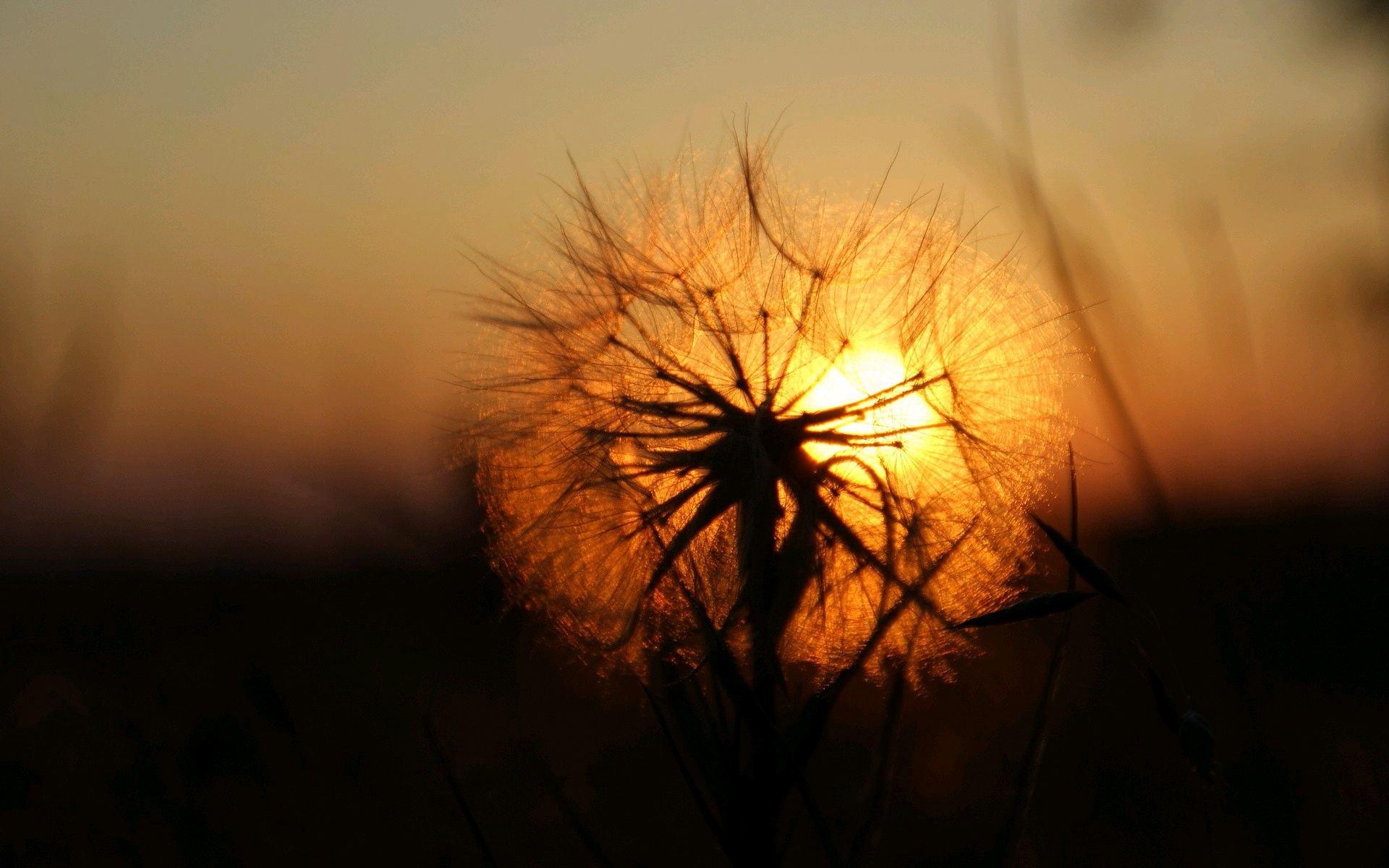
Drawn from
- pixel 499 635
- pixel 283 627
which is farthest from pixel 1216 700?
pixel 283 627

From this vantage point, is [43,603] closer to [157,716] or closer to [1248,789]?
[157,716]

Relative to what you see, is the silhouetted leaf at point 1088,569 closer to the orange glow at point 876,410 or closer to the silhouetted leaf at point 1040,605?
the silhouetted leaf at point 1040,605

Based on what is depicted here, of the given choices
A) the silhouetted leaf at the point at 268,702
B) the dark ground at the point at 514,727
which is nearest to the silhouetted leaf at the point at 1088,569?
the dark ground at the point at 514,727

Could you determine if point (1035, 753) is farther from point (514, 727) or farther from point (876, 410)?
point (514, 727)

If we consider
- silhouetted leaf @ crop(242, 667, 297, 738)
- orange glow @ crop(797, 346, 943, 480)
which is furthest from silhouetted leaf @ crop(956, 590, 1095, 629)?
silhouetted leaf @ crop(242, 667, 297, 738)

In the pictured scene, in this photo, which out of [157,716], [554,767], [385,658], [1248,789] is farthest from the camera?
[385,658]

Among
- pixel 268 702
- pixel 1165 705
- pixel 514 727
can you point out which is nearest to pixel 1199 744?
pixel 1165 705

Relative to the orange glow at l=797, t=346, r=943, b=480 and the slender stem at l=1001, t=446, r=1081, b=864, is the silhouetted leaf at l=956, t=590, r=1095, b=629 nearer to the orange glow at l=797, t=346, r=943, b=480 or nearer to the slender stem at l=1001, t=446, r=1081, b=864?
the slender stem at l=1001, t=446, r=1081, b=864
